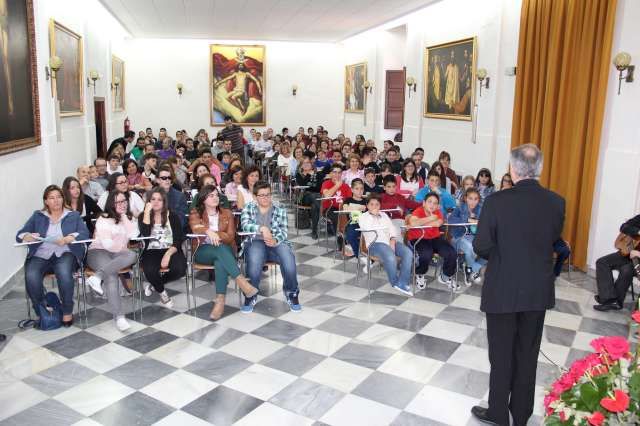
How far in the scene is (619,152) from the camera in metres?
6.36

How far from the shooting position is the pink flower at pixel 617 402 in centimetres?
126

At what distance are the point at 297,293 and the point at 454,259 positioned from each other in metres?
1.94

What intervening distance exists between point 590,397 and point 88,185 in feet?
23.2

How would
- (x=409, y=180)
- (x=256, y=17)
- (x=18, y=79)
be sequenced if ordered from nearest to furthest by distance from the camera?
1. (x=18, y=79)
2. (x=409, y=180)
3. (x=256, y=17)

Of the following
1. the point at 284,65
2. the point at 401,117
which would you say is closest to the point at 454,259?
Result: the point at 401,117

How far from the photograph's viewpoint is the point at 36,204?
6988 millimetres

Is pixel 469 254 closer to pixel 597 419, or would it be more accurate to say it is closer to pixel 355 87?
pixel 597 419

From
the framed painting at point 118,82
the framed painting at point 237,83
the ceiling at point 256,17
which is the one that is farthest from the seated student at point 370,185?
the framed painting at point 237,83

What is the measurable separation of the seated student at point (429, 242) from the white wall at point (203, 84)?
43.0 feet

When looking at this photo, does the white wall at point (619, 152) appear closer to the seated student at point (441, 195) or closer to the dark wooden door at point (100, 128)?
the seated student at point (441, 195)

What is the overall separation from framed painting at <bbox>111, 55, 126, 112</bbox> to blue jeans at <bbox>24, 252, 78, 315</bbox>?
10.2 metres

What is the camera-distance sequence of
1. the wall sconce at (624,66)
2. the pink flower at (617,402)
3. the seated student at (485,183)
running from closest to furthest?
the pink flower at (617,402)
the wall sconce at (624,66)
the seated student at (485,183)

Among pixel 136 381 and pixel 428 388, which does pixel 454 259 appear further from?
pixel 136 381

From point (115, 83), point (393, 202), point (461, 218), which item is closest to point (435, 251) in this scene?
point (461, 218)
